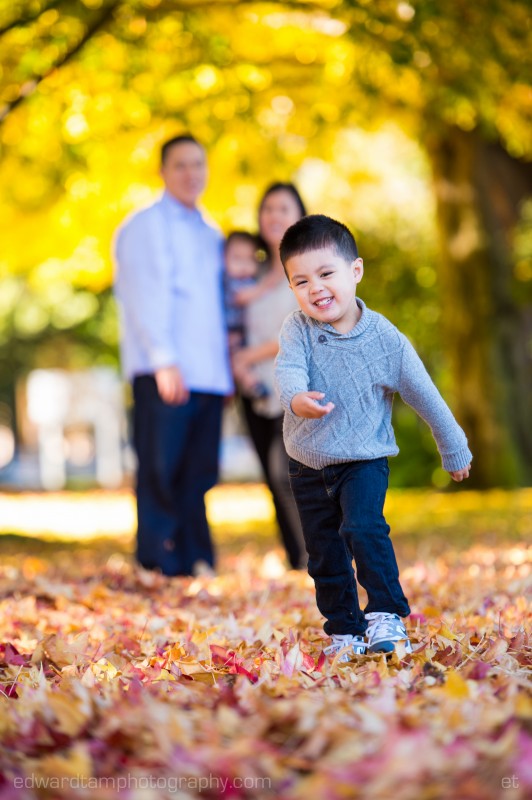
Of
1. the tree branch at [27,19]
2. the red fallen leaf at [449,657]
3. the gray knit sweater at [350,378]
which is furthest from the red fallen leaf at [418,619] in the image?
the tree branch at [27,19]

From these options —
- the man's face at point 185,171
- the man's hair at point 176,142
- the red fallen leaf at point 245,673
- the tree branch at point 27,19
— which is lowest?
the red fallen leaf at point 245,673

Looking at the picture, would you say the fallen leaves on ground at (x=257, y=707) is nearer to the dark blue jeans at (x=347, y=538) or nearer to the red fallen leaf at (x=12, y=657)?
the red fallen leaf at (x=12, y=657)

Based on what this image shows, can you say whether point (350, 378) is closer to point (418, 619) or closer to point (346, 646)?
point (346, 646)

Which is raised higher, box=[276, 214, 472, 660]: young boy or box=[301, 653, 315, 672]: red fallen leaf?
box=[276, 214, 472, 660]: young boy

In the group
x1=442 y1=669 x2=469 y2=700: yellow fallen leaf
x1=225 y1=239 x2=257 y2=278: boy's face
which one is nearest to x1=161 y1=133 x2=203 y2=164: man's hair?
x1=225 y1=239 x2=257 y2=278: boy's face

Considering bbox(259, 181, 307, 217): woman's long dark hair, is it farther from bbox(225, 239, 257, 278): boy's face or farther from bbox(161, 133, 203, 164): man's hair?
bbox(161, 133, 203, 164): man's hair

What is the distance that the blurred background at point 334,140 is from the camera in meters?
7.88

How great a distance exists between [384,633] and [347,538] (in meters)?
0.30

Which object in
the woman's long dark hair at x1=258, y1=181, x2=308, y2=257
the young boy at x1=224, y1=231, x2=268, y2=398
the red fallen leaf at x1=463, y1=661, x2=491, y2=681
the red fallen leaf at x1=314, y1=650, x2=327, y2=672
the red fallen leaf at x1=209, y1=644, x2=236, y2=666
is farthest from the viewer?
the young boy at x1=224, y1=231, x2=268, y2=398

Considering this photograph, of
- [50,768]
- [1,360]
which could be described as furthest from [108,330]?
[50,768]

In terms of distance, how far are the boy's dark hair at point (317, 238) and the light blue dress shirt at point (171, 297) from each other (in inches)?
94.7

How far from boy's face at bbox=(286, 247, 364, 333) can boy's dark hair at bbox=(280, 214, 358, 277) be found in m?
Result: 0.02

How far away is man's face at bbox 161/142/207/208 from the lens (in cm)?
596

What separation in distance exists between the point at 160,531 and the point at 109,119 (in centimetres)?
538
